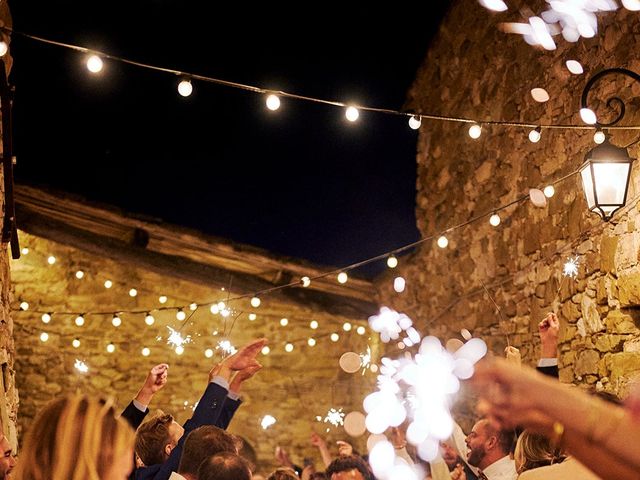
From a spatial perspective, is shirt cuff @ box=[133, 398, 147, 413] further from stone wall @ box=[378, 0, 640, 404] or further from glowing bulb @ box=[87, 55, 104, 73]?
stone wall @ box=[378, 0, 640, 404]

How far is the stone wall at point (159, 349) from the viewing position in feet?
33.0

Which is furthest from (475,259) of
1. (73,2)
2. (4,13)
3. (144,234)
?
(73,2)

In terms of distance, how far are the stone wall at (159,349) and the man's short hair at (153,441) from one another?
20.9 ft

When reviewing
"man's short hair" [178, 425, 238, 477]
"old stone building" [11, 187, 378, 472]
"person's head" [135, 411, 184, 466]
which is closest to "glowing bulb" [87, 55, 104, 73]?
"person's head" [135, 411, 184, 466]

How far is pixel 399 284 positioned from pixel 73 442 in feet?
22.5

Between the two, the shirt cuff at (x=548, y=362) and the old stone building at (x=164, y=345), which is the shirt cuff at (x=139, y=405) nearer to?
the shirt cuff at (x=548, y=362)

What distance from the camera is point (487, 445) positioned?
312cm

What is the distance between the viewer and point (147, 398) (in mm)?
3547

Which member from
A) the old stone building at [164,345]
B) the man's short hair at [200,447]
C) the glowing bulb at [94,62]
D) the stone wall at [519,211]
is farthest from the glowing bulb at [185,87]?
the old stone building at [164,345]

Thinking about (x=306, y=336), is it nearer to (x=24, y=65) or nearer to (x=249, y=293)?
(x=249, y=293)

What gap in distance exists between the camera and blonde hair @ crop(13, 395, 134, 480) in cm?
168

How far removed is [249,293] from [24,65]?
4163 mm

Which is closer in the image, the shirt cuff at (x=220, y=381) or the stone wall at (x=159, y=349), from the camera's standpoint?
the shirt cuff at (x=220, y=381)

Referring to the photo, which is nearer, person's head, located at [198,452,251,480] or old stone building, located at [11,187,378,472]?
person's head, located at [198,452,251,480]
